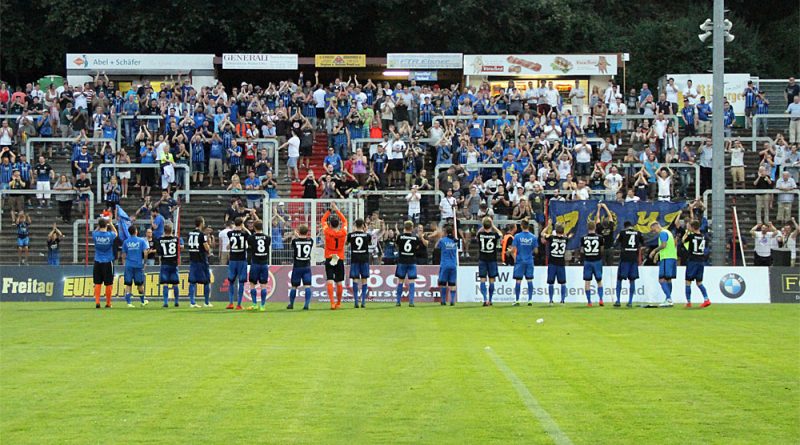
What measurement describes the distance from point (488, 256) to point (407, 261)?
6.50 feet

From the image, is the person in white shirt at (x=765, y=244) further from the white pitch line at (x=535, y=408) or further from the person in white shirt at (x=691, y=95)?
the white pitch line at (x=535, y=408)

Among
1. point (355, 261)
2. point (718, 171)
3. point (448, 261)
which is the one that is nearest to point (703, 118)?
point (718, 171)

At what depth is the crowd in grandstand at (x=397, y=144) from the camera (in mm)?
35750

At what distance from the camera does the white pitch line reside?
33.2 feet

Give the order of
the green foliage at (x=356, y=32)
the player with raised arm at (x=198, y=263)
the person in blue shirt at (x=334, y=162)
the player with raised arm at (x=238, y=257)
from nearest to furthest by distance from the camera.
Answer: the player with raised arm at (x=238, y=257) → the player with raised arm at (x=198, y=263) → the person in blue shirt at (x=334, y=162) → the green foliage at (x=356, y=32)

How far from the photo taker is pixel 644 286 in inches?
1210

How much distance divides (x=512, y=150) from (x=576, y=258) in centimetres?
529

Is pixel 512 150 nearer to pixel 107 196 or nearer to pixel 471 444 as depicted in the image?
pixel 107 196

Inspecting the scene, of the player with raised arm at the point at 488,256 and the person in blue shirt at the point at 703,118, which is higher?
the person in blue shirt at the point at 703,118

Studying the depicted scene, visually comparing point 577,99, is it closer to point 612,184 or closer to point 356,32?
point 612,184

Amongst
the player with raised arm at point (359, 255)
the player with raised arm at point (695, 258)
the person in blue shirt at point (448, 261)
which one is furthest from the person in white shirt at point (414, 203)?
the player with raised arm at point (695, 258)

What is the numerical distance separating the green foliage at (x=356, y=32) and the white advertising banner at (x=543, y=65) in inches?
405

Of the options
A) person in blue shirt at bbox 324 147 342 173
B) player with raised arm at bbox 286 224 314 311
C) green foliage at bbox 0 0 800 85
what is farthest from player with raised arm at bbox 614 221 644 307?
green foliage at bbox 0 0 800 85

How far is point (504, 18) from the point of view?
55.6 metres
